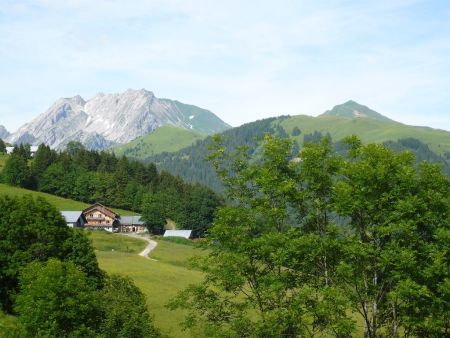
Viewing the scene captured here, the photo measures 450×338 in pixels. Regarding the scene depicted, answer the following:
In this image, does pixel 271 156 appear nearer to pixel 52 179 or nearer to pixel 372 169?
pixel 372 169

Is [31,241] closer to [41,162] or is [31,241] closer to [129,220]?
[129,220]

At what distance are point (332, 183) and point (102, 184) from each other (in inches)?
6531

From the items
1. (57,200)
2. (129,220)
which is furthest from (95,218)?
(57,200)

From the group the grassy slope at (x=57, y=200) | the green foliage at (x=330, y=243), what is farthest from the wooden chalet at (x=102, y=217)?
the green foliage at (x=330, y=243)

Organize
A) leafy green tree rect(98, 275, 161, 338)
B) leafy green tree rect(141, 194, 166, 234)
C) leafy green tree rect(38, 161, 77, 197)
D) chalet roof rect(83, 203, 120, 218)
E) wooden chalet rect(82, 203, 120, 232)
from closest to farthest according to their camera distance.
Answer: leafy green tree rect(98, 275, 161, 338) → leafy green tree rect(141, 194, 166, 234) → wooden chalet rect(82, 203, 120, 232) → chalet roof rect(83, 203, 120, 218) → leafy green tree rect(38, 161, 77, 197)

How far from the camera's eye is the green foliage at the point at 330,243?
19828mm

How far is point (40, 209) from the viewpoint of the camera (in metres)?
54.2

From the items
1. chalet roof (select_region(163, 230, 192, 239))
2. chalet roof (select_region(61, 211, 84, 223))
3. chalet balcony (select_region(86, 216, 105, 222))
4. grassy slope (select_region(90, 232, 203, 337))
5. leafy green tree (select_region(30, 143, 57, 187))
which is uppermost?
leafy green tree (select_region(30, 143, 57, 187))

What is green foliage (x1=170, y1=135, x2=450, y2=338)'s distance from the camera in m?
19.8

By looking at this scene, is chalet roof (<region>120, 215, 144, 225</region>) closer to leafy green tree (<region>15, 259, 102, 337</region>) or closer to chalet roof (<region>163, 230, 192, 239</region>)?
chalet roof (<region>163, 230, 192, 239</region>)

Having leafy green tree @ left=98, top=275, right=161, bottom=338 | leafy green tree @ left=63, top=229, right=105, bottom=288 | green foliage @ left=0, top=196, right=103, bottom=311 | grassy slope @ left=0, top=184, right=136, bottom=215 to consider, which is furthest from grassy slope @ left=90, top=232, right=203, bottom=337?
grassy slope @ left=0, top=184, right=136, bottom=215

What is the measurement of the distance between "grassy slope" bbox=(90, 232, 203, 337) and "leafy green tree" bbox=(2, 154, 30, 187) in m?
63.6

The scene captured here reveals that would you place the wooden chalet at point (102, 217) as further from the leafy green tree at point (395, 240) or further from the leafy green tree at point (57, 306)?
the leafy green tree at point (395, 240)

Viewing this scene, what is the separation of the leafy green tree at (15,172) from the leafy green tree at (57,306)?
142 meters
